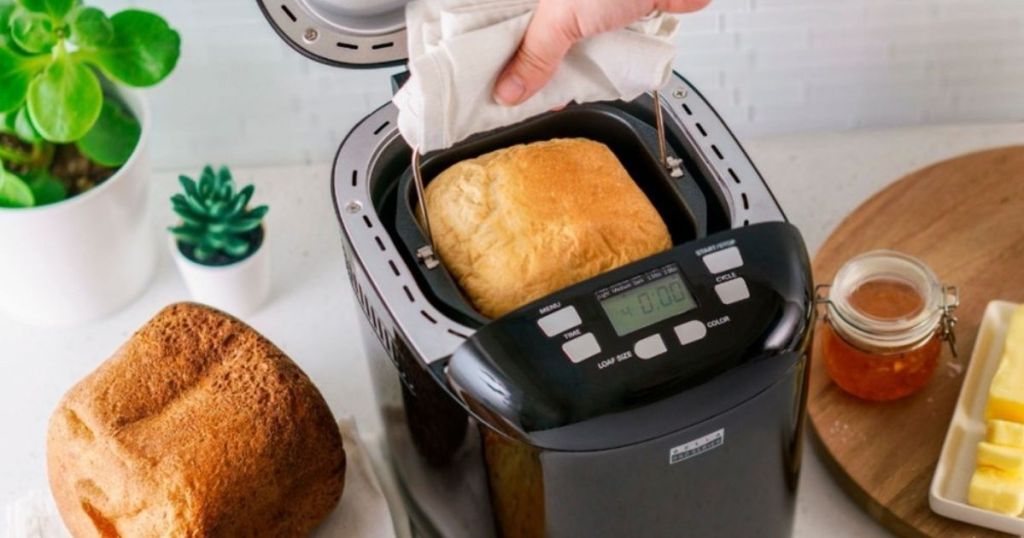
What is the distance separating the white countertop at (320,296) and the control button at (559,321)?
366mm

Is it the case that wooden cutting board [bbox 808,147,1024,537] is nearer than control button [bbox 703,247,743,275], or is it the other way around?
control button [bbox 703,247,743,275]

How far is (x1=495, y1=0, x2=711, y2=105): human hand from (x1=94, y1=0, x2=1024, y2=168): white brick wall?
1.57 ft

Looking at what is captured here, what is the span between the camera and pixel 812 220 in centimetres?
132

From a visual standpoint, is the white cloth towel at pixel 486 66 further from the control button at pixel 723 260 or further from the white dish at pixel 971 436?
the white dish at pixel 971 436

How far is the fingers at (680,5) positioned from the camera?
83cm

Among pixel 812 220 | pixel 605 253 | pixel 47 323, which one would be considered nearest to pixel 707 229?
pixel 605 253

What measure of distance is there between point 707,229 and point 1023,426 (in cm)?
30

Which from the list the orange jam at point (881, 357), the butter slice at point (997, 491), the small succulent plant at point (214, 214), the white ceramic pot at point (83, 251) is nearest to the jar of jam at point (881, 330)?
the orange jam at point (881, 357)

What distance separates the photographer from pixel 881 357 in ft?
3.63

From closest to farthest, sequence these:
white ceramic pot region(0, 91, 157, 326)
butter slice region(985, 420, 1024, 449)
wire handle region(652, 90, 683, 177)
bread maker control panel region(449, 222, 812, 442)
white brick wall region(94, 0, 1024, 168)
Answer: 1. bread maker control panel region(449, 222, 812, 442)
2. wire handle region(652, 90, 683, 177)
3. butter slice region(985, 420, 1024, 449)
4. white ceramic pot region(0, 91, 157, 326)
5. white brick wall region(94, 0, 1024, 168)

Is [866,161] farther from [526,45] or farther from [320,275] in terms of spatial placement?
[526,45]

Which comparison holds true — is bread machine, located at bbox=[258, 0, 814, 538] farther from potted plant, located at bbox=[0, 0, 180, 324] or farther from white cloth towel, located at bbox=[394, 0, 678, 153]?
potted plant, located at bbox=[0, 0, 180, 324]

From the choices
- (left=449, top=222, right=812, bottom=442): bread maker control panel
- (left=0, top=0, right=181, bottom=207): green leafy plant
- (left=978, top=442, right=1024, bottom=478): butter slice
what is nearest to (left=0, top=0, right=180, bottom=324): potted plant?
(left=0, top=0, right=181, bottom=207): green leafy plant

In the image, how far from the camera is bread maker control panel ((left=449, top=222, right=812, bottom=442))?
809mm
